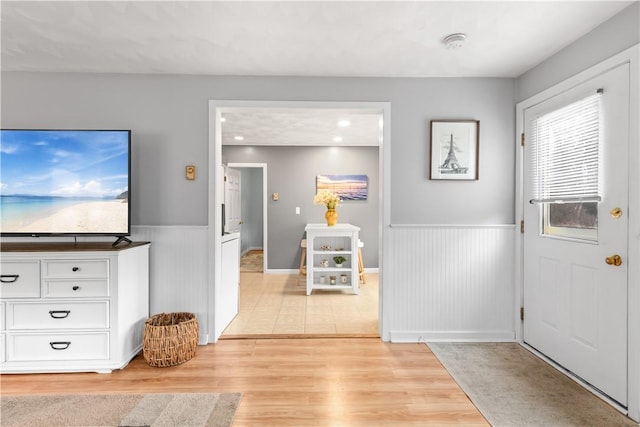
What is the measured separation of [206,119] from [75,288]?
1.64 m

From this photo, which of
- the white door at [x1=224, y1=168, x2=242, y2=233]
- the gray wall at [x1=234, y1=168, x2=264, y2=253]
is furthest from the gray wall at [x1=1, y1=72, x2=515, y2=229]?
the gray wall at [x1=234, y1=168, x2=264, y2=253]

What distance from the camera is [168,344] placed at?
257 centimetres

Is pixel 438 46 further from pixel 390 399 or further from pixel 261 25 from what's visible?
pixel 390 399

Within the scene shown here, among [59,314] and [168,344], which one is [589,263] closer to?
[168,344]

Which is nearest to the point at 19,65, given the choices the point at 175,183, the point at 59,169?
the point at 59,169

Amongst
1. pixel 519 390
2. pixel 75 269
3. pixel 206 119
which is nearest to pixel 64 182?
pixel 75 269

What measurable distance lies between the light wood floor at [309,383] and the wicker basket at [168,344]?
0.21 feet

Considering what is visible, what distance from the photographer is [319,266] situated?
5.16 meters

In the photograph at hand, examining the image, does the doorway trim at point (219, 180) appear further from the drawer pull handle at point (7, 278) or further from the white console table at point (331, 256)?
the white console table at point (331, 256)

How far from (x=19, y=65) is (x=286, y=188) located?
4.01 metres

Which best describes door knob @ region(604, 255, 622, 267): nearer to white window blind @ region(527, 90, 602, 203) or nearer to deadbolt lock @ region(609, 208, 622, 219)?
deadbolt lock @ region(609, 208, 622, 219)

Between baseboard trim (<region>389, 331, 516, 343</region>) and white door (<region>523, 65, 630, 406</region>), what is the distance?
0.23m

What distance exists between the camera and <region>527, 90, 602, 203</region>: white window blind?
2.25m

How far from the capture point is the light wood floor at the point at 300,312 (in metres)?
3.29
